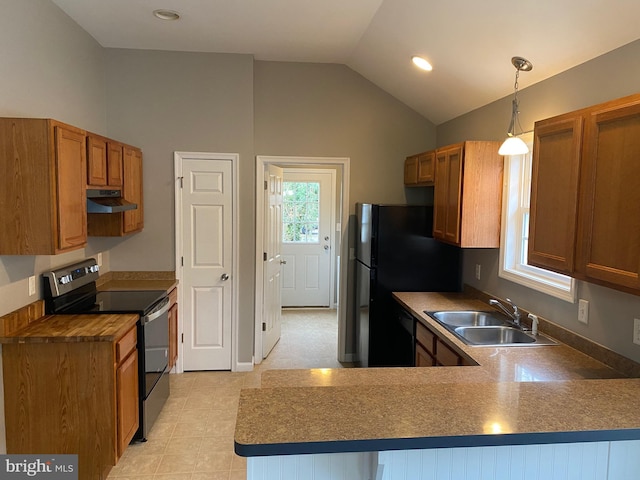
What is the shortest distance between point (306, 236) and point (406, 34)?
408cm

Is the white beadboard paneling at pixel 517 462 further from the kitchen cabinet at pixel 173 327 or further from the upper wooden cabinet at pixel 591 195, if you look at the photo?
the kitchen cabinet at pixel 173 327

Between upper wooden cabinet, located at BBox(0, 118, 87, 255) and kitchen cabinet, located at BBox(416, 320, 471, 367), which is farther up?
upper wooden cabinet, located at BBox(0, 118, 87, 255)

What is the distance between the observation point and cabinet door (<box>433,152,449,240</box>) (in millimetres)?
3451

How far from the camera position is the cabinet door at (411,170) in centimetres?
417

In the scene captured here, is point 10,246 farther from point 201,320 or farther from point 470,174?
point 470,174

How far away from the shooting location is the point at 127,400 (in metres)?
2.78

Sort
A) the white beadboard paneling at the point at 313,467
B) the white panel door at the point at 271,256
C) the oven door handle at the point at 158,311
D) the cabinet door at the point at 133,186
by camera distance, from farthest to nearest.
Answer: the white panel door at the point at 271,256, the cabinet door at the point at 133,186, the oven door handle at the point at 158,311, the white beadboard paneling at the point at 313,467

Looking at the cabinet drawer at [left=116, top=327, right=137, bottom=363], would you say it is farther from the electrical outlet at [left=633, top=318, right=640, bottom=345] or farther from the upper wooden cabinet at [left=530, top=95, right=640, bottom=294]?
the electrical outlet at [left=633, top=318, right=640, bottom=345]

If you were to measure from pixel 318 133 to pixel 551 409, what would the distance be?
11.0 ft

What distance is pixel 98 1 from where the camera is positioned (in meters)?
3.02

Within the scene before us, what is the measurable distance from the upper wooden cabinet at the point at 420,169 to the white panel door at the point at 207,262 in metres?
1.68

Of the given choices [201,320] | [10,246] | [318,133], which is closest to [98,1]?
[10,246]

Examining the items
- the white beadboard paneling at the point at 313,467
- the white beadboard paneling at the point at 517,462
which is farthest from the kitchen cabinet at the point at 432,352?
the white beadboard paneling at the point at 313,467

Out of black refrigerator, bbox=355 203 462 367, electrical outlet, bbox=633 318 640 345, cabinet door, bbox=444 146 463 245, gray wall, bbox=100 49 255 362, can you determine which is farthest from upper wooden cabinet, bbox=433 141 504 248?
gray wall, bbox=100 49 255 362
